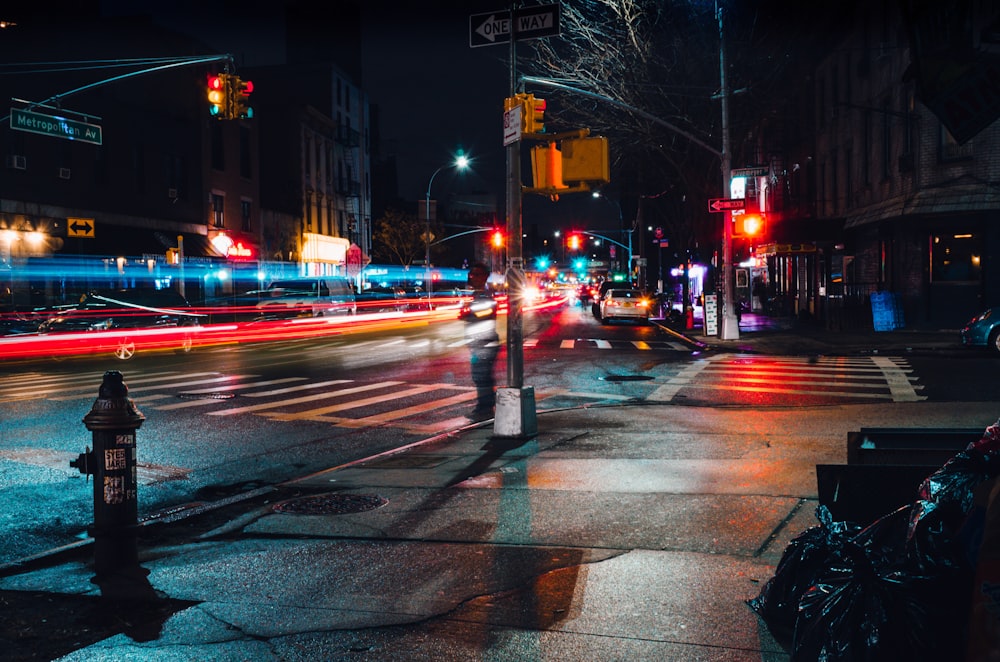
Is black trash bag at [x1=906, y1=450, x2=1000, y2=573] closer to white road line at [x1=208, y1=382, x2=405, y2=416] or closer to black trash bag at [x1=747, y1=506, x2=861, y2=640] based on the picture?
black trash bag at [x1=747, y1=506, x2=861, y2=640]

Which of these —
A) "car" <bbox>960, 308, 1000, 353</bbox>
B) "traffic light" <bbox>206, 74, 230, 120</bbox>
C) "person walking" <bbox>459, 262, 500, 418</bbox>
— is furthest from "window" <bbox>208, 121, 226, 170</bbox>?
"car" <bbox>960, 308, 1000, 353</bbox>

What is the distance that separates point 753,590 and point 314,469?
220 inches

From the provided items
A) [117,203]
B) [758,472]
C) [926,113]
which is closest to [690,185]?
[926,113]

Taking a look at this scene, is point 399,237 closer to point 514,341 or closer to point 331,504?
point 514,341

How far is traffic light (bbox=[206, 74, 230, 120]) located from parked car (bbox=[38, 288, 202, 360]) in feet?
23.4

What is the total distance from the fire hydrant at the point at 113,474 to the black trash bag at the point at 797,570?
3.99 metres

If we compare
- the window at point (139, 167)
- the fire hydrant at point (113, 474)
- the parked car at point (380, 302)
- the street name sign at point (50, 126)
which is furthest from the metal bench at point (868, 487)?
the window at point (139, 167)

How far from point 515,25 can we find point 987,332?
14467 mm

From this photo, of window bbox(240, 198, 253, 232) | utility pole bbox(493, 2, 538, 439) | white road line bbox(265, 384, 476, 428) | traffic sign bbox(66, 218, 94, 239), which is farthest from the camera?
window bbox(240, 198, 253, 232)

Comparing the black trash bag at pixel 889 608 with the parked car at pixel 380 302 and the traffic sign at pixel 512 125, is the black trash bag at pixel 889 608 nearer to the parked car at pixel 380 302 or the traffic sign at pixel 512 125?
the traffic sign at pixel 512 125

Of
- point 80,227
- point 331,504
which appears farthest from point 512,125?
point 80,227

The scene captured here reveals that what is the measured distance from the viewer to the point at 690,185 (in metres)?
35.7

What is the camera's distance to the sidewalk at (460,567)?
181 inches

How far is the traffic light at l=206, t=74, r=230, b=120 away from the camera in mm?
21281
